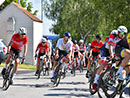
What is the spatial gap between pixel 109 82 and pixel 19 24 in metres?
26.9

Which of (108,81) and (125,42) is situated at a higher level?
(125,42)

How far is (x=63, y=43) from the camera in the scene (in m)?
11.0

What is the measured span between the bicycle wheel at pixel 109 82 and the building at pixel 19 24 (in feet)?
83.1

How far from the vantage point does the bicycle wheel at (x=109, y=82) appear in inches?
287

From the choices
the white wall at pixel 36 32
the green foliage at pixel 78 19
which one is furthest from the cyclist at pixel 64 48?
the green foliage at pixel 78 19

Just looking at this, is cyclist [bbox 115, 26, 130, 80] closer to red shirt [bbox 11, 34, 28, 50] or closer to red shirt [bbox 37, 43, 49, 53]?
red shirt [bbox 11, 34, 28, 50]

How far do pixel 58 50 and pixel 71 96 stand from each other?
349 centimetres

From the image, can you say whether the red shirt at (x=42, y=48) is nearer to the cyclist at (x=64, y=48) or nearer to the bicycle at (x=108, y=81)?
the cyclist at (x=64, y=48)

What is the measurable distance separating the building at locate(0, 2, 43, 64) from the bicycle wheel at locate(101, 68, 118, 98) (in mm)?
25342

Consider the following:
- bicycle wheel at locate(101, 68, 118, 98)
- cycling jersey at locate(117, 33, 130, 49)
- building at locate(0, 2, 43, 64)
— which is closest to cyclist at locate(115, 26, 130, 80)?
cycling jersey at locate(117, 33, 130, 49)

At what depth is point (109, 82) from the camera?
7.54m

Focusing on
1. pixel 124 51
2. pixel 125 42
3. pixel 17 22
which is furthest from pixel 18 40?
pixel 17 22

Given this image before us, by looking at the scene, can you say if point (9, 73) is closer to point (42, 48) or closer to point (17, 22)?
point (42, 48)

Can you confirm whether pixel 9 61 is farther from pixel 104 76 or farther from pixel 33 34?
Answer: pixel 33 34
